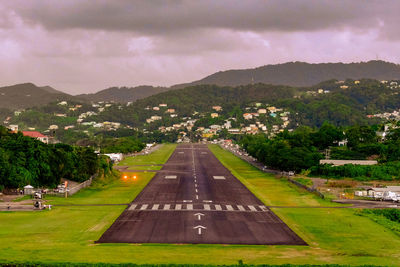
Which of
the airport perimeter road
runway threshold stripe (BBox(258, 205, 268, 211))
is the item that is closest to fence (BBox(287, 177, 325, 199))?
the airport perimeter road

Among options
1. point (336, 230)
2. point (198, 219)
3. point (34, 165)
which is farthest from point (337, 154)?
point (198, 219)

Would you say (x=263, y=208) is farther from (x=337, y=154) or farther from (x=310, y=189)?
(x=337, y=154)

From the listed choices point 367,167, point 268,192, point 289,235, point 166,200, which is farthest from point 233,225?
point 367,167

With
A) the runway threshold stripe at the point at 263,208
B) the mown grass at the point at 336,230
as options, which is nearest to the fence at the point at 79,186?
the mown grass at the point at 336,230

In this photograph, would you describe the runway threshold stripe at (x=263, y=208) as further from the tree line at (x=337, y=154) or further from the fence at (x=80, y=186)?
the tree line at (x=337, y=154)

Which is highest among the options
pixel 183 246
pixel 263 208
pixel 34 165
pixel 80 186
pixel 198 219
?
pixel 34 165

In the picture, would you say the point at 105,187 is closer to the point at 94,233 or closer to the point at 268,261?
Result: the point at 94,233

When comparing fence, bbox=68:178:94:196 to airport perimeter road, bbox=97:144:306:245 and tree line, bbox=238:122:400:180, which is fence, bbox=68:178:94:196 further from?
Answer: tree line, bbox=238:122:400:180
